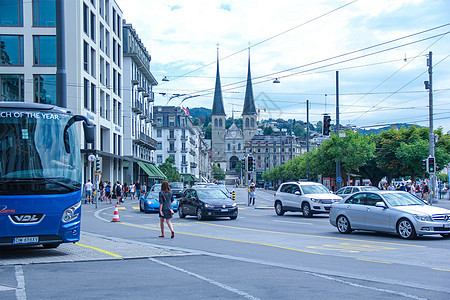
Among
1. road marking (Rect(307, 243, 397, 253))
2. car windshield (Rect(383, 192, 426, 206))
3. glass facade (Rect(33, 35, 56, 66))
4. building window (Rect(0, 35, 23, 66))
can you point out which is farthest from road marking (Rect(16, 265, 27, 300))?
building window (Rect(0, 35, 23, 66))

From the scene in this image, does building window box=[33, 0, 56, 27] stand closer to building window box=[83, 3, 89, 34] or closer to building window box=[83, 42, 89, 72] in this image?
building window box=[83, 3, 89, 34]

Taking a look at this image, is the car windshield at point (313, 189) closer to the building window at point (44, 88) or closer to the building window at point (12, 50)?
the building window at point (44, 88)

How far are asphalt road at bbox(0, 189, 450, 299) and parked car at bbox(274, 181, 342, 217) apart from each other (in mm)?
9704

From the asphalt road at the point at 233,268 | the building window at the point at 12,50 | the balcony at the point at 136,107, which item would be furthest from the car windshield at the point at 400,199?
the balcony at the point at 136,107

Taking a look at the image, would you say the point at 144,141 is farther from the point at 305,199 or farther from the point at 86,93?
the point at 305,199

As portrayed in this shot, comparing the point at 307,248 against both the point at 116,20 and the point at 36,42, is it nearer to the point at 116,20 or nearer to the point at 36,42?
the point at 36,42

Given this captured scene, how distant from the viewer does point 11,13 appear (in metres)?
44.1

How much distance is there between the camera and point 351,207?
18.0 m

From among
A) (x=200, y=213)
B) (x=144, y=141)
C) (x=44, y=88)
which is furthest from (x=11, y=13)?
(x=144, y=141)

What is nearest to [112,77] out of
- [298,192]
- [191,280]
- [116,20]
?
[116,20]

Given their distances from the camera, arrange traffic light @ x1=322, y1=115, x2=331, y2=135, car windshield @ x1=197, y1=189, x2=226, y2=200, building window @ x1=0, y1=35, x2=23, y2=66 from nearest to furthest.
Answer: car windshield @ x1=197, y1=189, x2=226, y2=200
traffic light @ x1=322, y1=115, x2=331, y2=135
building window @ x1=0, y1=35, x2=23, y2=66

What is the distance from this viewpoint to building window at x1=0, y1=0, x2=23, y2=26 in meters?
43.8

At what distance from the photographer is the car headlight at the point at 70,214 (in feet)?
38.3

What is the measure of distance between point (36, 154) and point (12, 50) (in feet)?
119
